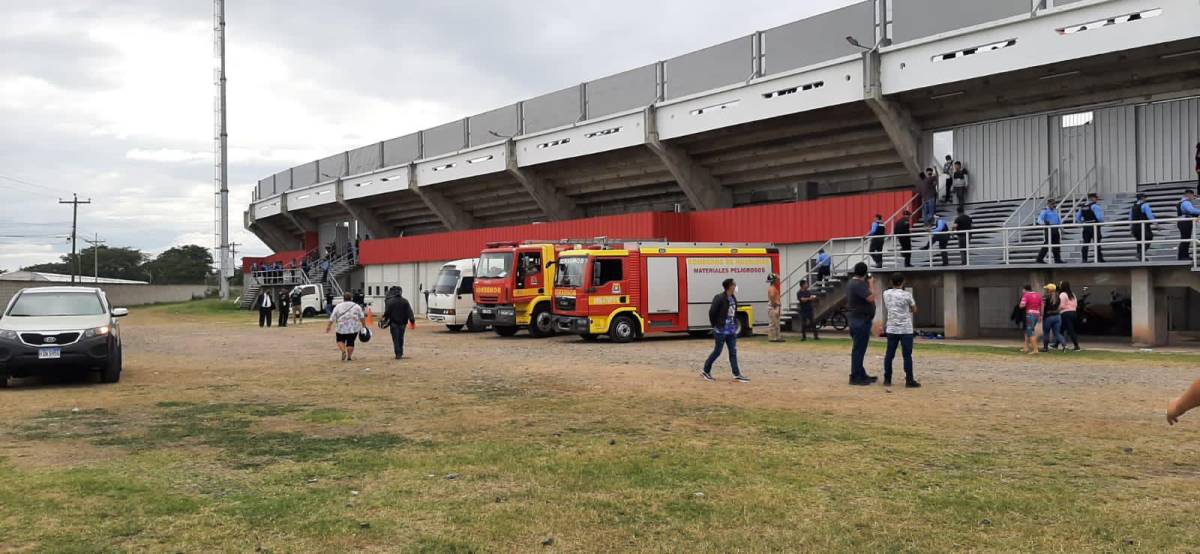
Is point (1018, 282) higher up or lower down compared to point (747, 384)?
higher up

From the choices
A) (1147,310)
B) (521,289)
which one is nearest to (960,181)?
(1147,310)

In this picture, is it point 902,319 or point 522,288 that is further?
point 522,288

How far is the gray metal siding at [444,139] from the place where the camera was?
44.6m

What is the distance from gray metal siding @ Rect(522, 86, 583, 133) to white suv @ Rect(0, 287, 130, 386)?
972 inches

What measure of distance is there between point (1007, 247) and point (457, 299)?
16.2 metres

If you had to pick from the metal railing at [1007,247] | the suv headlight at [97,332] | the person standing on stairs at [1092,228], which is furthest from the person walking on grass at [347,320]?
the person standing on stairs at [1092,228]

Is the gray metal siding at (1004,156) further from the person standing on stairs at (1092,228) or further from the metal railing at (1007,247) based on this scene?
the person standing on stairs at (1092,228)

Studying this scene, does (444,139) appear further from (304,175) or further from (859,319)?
(859,319)

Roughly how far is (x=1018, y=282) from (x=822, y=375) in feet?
33.4

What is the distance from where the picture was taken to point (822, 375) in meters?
14.7

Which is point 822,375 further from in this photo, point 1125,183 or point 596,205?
point 596,205

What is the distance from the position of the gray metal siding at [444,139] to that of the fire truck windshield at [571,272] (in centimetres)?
2150

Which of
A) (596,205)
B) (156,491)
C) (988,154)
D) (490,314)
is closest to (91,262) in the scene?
(596,205)

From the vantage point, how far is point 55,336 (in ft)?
44.1
